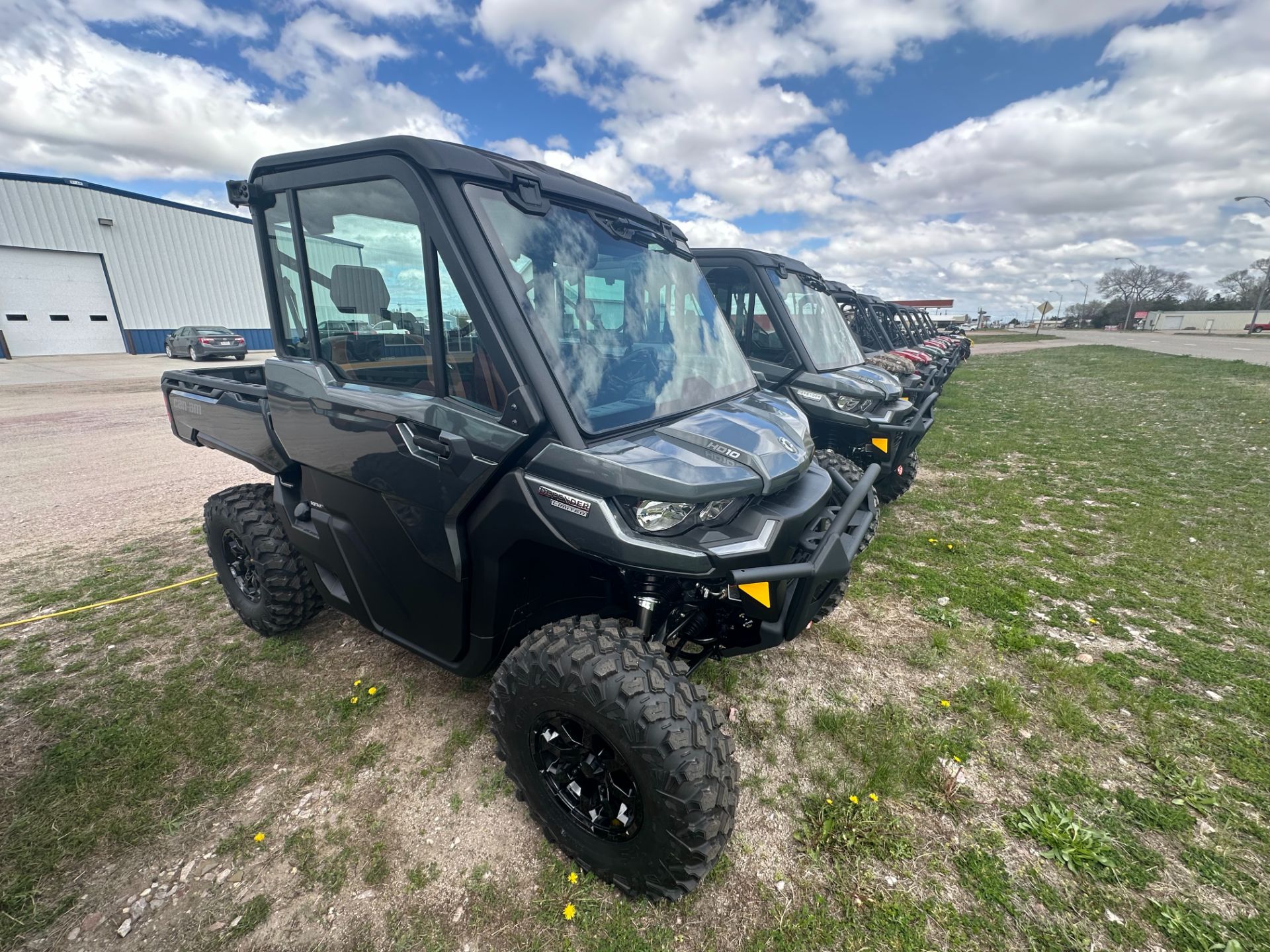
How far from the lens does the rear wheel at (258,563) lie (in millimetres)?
3221

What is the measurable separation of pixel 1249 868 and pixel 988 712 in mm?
970

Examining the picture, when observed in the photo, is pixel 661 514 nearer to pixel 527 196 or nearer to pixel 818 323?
pixel 527 196

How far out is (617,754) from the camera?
6.08 ft

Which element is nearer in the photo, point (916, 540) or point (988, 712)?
point (988, 712)

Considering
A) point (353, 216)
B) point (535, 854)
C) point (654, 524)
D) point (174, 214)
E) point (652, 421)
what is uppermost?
point (174, 214)

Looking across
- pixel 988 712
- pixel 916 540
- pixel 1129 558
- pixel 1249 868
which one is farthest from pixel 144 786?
pixel 1129 558

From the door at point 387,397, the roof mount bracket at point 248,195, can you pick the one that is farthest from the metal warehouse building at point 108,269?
the door at point 387,397

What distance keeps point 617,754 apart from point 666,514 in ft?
2.71

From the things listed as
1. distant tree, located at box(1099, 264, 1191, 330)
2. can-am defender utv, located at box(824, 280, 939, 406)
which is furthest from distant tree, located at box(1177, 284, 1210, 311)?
can-am defender utv, located at box(824, 280, 939, 406)

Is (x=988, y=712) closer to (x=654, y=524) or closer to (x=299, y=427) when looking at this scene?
(x=654, y=524)

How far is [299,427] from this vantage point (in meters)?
2.60

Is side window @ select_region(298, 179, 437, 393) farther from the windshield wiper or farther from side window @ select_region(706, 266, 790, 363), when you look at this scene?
side window @ select_region(706, 266, 790, 363)

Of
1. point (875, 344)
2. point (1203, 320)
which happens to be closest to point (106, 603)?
point (875, 344)

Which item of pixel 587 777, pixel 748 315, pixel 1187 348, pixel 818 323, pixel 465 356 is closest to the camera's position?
pixel 465 356
